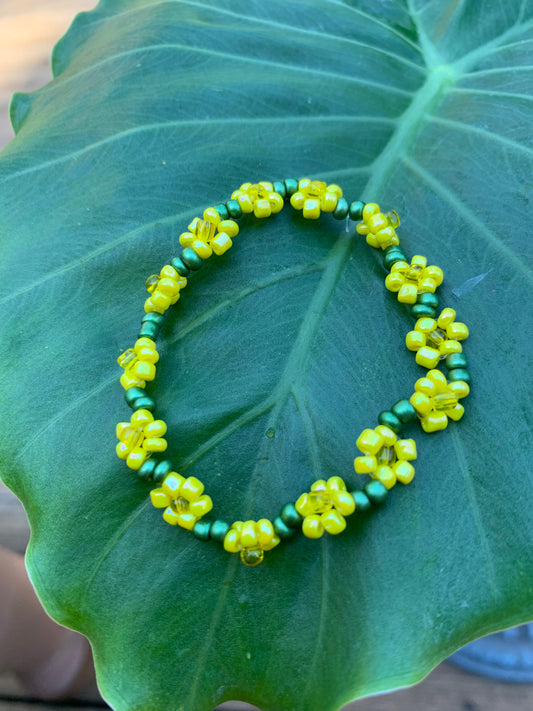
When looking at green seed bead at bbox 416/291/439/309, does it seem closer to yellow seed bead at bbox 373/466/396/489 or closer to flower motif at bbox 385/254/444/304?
flower motif at bbox 385/254/444/304

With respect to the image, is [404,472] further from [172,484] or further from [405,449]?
[172,484]

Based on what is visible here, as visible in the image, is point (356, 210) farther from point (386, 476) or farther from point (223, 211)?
point (386, 476)

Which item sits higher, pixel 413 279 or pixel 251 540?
pixel 413 279

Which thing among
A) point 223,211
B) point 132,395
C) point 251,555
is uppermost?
point 223,211

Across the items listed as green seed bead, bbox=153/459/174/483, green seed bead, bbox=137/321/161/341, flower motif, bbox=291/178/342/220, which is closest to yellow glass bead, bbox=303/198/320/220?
flower motif, bbox=291/178/342/220

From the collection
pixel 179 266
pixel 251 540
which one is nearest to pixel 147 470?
pixel 251 540

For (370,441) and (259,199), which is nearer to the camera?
(370,441)

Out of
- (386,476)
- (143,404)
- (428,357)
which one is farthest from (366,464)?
(143,404)

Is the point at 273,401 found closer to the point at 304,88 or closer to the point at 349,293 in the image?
the point at 349,293
